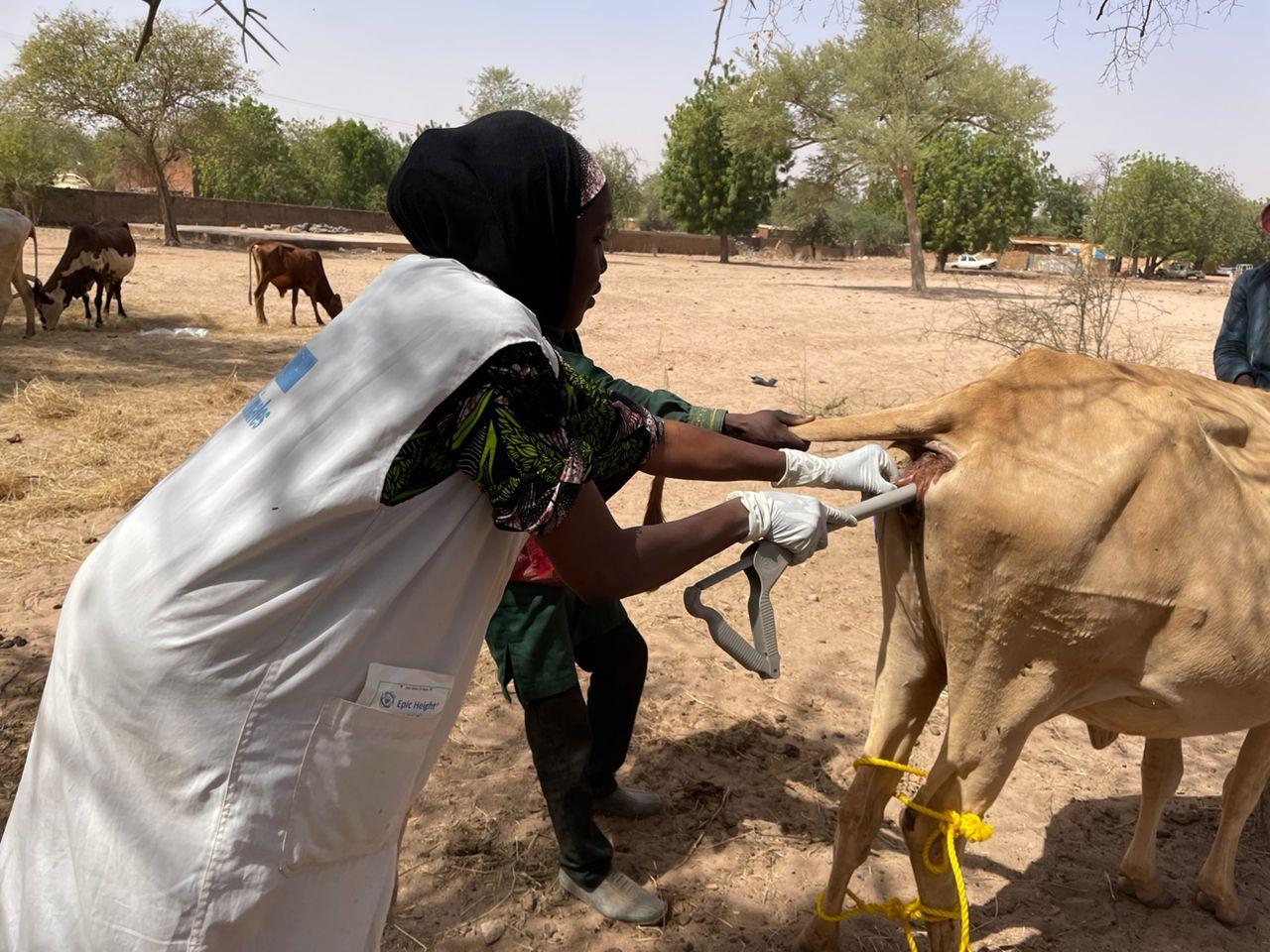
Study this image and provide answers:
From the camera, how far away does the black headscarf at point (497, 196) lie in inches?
58.6

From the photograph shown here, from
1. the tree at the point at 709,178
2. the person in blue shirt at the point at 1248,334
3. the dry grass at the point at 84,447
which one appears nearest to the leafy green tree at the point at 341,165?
the tree at the point at 709,178

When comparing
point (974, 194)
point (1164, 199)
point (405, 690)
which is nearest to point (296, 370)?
point (405, 690)

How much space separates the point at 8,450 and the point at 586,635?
5866 mm

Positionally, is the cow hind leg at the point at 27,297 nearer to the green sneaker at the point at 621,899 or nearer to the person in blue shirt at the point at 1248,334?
the green sneaker at the point at 621,899

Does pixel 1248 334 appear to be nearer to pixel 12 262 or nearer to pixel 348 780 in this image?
pixel 348 780

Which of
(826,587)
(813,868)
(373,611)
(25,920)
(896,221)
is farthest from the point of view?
(896,221)

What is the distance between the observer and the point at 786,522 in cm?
185

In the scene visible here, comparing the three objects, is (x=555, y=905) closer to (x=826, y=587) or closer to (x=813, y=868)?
(x=813, y=868)

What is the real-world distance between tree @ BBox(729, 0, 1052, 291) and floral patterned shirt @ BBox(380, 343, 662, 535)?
2362 centimetres

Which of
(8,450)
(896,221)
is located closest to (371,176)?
(896,221)

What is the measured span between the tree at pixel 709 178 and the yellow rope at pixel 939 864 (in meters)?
36.3

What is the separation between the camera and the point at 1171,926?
2861mm

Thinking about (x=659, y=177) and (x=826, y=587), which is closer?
(x=826, y=587)

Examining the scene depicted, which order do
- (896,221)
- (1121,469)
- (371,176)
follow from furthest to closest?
(896,221), (371,176), (1121,469)
